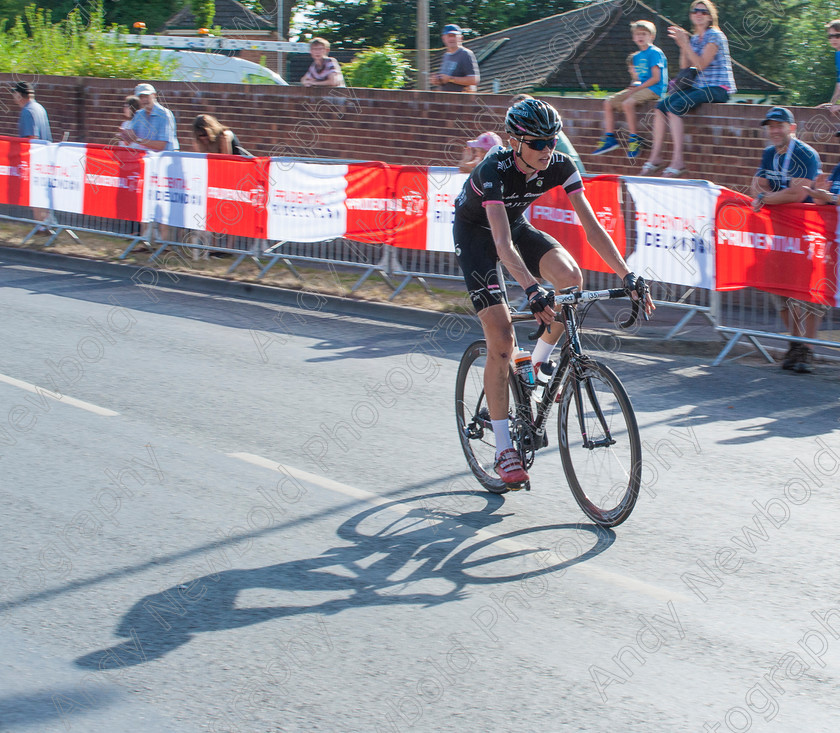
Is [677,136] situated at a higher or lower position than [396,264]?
higher

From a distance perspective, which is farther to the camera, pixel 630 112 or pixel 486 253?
pixel 630 112

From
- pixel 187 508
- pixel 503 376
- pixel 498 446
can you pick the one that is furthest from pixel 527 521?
pixel 187 508

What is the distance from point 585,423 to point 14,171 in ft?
43.0

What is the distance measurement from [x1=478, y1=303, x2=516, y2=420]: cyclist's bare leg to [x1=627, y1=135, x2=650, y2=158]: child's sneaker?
767cm

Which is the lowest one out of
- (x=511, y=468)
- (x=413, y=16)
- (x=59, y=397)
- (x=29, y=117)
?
(x=59, y=397)

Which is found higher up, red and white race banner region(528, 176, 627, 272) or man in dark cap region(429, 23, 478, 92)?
man in dark cap region(429, 23, 478, 92)

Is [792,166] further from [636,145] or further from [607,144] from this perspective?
[607,144]

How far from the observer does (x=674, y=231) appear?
969 centimetres

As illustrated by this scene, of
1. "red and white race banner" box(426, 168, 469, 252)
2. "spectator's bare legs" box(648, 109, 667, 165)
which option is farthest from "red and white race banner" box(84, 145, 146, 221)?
"spectator's bare legs" box(648, 109, 667, 165)

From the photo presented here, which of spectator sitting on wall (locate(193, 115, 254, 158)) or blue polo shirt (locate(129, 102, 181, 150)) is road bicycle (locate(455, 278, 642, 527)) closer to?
spectator sitting on wall (locate(193, 115, 254, 158))

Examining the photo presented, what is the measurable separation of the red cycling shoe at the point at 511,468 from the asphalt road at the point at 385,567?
0.19 metres

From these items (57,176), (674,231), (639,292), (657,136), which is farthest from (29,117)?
(639,292)

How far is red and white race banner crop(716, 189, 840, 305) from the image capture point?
8.55m

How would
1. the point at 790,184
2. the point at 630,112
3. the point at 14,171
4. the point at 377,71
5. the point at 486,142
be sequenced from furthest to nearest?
1. the point at 377,71
2. the point at 14,171
3. the point at 630,112
4. the point at 486,142
5. the point at 790,184
